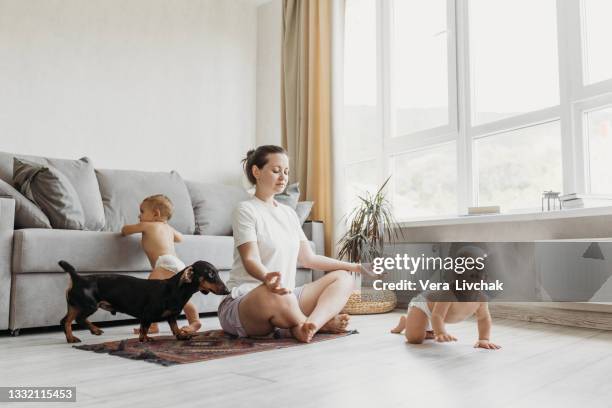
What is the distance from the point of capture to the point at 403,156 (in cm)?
409

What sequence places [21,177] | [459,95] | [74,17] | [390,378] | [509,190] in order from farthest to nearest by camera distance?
[74,17] → [459,95] → [509,190] → [21,177] → [390,378]

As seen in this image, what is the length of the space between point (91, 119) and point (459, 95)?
8.68ft

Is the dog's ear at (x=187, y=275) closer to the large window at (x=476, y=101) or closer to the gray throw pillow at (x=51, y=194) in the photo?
the gray throw pillow at (x=51, y=194)

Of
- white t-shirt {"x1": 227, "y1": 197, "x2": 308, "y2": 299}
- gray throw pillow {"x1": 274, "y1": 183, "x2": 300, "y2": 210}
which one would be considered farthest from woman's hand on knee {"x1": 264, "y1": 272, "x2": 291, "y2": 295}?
gray throw pillow {"x1": 274, "y1": 183, "x2": 300, "y2": 210}

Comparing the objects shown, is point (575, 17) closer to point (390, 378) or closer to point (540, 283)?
point (540, 283)

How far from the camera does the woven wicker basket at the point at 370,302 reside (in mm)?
3314

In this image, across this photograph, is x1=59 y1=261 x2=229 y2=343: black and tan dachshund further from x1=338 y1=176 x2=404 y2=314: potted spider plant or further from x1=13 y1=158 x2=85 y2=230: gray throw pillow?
x1=338 y1=176 x2=404 y2=314: potted spider plant

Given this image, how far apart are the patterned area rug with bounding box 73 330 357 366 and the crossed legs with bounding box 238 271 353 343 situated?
61 mm

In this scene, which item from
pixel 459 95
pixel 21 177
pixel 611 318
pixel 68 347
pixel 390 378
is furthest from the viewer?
pixel 459 95

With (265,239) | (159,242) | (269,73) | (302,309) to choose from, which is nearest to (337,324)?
(302,309)

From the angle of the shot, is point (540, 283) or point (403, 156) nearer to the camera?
point (540, 283)

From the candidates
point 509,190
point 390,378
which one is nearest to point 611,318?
point 509,190

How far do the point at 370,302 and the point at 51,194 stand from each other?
192 cm

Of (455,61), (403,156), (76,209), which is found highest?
(455,61)
